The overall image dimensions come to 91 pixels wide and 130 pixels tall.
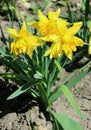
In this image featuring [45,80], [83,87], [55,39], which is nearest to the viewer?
[55,39]

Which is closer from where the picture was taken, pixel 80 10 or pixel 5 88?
pixel 5 88

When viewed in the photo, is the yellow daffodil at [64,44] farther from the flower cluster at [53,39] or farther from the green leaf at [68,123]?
the green leaf at [68,123]

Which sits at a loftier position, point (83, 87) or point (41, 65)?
point (41, 65)

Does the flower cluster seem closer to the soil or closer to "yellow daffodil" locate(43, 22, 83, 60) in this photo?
"yellow daffodil" locate(43, 22, 83, 60)

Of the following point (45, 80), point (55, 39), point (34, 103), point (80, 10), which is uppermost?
point (80, 10)

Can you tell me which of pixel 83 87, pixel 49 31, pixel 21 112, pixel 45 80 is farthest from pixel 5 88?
pixel 49 31

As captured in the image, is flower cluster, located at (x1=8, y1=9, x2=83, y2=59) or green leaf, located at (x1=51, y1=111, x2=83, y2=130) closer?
flower cluster, located at (x1=8, y1=9, x2=83, y2=59)

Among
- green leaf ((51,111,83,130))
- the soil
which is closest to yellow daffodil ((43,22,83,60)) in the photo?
green leaf ((51,111,83,130))

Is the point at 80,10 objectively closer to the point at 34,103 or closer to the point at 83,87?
the point at 83,87

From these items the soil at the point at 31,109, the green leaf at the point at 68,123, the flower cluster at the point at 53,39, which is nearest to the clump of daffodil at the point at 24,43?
the flower cluster at the point at 53,39
